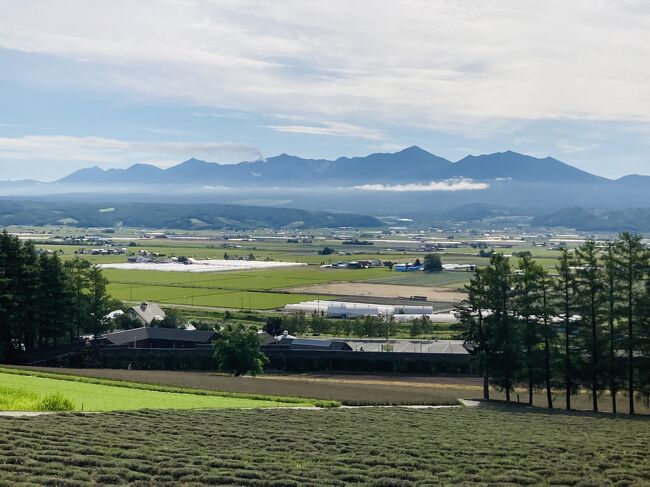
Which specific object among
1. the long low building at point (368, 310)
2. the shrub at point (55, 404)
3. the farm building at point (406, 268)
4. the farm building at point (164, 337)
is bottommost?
A: the long low building at point (368, 310)

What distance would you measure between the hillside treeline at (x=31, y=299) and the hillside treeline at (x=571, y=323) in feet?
93.4

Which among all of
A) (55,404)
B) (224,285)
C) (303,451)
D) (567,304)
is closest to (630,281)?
(567,304)

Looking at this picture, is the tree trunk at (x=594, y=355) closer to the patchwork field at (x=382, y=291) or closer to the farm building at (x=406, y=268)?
the patchwork field at (x=382, y=291)

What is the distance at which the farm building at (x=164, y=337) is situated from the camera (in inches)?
2395

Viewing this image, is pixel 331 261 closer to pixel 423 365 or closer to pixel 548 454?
pixel 423 365

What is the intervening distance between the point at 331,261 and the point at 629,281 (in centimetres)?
14056

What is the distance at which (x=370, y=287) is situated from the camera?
123 meters

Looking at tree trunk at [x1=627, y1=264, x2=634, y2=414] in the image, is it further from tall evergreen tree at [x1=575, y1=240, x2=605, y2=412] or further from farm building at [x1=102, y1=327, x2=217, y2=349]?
farm building at [x1=102, y1=327, x2=217, y2=349]

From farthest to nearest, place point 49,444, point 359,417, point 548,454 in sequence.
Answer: point 359,417, point 548,454, point 49,444

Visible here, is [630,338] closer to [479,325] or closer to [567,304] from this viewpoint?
[567,304]

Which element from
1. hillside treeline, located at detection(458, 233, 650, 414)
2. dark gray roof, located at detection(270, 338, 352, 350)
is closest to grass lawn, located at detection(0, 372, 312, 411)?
hillside treeline, located at detection(458, 233, 650, 414)


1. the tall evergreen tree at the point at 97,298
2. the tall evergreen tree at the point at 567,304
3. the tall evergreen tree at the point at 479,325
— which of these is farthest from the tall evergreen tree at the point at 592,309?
the tall evergreen tree at the point at 97,298

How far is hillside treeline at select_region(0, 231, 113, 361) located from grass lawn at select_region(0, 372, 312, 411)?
15088 mm

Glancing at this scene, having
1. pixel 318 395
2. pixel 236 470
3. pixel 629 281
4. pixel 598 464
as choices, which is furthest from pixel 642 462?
pixel 629 281
